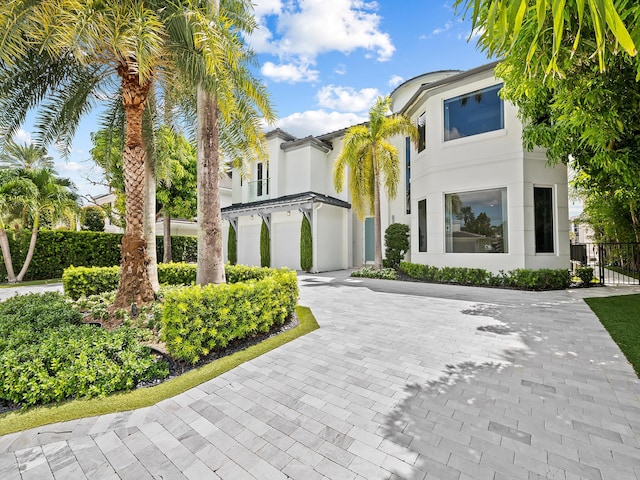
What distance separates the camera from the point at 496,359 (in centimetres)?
445

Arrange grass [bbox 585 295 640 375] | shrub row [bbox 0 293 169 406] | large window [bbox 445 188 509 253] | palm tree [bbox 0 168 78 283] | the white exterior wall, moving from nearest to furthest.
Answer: shrub row [bbox 0 293 169 406]
grass [bbox 585 295 640 375]
the white exterior wall
large window [bbox 445 188 509 253]
palm tree [bbox 0 168 78 283]

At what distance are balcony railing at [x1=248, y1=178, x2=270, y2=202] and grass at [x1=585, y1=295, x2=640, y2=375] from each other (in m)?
17.6

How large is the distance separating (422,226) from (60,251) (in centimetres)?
1808

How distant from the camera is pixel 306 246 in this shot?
55.3 feet

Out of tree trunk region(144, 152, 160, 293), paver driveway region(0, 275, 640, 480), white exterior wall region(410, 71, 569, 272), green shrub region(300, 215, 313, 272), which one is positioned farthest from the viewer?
green shrub region(300, 215, 313, 272)

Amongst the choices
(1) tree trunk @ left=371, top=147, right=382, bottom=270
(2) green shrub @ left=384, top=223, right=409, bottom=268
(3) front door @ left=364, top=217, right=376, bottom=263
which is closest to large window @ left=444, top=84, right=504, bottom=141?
(1) tree trunk @ left=371, top=147, right=382, bottom=270

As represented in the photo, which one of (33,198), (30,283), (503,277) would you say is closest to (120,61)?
(33,198)

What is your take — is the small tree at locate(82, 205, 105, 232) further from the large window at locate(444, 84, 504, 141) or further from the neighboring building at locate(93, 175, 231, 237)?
the large window at locate(444, 84, 504, 141)

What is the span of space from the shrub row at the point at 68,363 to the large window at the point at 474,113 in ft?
41.5

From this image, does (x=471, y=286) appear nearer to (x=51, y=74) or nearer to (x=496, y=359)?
(x=496, y=359)

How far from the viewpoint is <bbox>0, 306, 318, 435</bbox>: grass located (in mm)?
3040

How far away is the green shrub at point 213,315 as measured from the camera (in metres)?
4.33

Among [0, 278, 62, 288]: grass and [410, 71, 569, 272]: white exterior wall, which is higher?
[410, 71, 569, 272]: white exterior wall

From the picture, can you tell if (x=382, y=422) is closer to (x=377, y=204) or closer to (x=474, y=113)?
(x=377, y=204)
